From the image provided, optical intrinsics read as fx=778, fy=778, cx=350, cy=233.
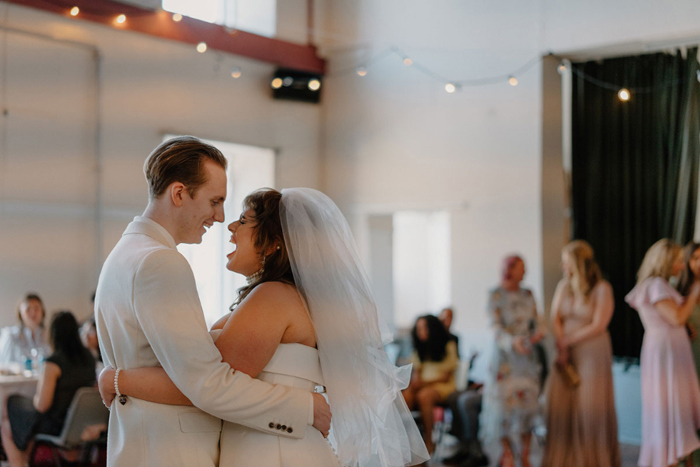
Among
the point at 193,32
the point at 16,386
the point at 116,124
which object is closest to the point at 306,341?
the point at 16,386

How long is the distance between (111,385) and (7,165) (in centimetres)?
407

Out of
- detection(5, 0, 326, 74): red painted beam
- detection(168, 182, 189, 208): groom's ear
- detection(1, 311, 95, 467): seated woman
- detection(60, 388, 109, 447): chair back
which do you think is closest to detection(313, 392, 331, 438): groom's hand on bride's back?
detection(168, 182, 189, 208): groom's ear

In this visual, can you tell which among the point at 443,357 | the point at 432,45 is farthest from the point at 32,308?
the point at 432,45

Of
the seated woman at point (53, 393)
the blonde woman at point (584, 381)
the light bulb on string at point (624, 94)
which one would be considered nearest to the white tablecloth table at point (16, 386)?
the seated woman at point (53, 393)

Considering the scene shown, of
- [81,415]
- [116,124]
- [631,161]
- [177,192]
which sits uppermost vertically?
[116,124]

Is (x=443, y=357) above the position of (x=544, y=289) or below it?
below

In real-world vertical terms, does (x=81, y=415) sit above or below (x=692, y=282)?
below

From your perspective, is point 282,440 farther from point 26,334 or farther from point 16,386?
point 26,334

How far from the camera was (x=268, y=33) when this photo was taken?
766 cm

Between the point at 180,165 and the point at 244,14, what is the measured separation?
6228 millimetres

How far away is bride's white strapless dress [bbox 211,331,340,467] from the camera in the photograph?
1910mm

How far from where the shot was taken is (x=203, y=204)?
191 centimetres

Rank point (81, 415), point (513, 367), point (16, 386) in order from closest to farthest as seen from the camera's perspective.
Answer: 1. point (81, 415)
2. point (16, 386)
3. point (513, 367)

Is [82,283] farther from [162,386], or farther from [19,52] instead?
[162,386]
